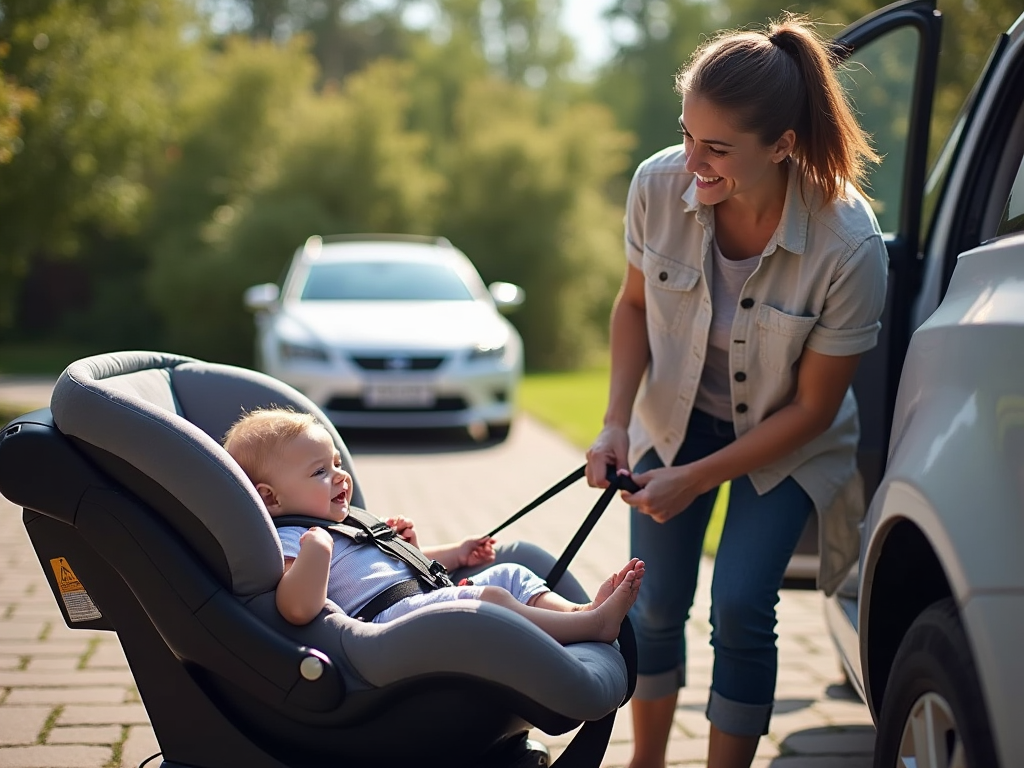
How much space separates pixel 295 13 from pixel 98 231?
98.5 ft

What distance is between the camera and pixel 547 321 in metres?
19.6

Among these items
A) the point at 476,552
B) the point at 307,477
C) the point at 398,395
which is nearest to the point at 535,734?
the point at 476,552

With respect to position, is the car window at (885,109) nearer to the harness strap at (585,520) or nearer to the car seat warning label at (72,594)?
the harness strap at (585,520)

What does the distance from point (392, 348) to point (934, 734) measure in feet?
25.7

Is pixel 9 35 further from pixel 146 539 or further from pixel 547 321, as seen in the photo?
pixel 547 321

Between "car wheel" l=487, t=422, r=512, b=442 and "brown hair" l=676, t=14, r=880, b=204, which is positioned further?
"car wheel" l=487, t=422, r=512, b=442

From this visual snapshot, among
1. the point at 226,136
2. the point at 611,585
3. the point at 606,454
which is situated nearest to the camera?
the point at 611,585

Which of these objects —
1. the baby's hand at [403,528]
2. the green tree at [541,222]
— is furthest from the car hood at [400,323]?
the green tree at [541,222]

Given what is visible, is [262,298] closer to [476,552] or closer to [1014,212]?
[476,552]

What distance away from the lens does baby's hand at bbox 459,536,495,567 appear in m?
3.09

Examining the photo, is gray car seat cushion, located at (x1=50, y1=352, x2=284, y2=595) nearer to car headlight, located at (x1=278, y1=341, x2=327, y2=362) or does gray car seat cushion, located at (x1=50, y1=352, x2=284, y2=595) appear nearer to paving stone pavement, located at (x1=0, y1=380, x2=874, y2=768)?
paving stone pavement, located at (x1=0, y1=380, x2=874, y2=768)

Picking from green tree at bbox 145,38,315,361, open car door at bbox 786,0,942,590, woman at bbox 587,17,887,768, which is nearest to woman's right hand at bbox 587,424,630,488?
woman at bbox 587,17,887,768

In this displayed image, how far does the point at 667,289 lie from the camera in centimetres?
309

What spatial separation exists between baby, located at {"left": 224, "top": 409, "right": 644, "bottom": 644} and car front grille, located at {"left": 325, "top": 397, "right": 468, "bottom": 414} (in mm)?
6706
